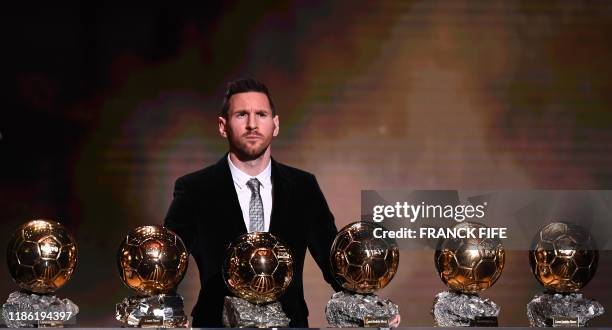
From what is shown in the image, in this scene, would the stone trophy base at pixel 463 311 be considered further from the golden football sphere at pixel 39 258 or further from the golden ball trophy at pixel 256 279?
the golden football sphere at pixel 39 258

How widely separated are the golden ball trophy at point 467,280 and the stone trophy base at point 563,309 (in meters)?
0.16

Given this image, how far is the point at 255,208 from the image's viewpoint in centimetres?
394

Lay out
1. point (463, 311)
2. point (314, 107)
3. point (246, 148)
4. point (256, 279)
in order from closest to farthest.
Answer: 1. point (256, 279)
2. point (463, 311)
3. point (246, 148)
4. point (314, 107)

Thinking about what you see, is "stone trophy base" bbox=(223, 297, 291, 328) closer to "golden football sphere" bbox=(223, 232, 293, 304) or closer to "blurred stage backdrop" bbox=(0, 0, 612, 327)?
"golden football sphere" bbox=(223, 232, 293, 304)

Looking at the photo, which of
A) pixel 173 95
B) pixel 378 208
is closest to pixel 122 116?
pixel 173 95

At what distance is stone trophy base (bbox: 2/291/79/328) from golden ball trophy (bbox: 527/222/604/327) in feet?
4.81

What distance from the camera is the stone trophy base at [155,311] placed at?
10.2ft

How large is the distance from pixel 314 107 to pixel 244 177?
1.30 feet

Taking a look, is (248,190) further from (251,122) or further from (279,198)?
(251,122)

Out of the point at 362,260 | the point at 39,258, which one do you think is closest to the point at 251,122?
the point at 362,260

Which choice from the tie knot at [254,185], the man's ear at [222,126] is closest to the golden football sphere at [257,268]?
the tie knot at [254,185]

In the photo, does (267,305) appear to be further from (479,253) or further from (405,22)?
(405,22)

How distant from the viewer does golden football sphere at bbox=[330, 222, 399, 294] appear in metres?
3.21

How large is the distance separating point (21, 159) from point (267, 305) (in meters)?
1.39
